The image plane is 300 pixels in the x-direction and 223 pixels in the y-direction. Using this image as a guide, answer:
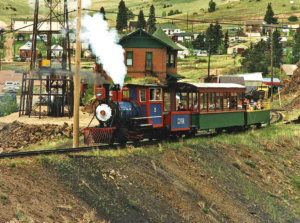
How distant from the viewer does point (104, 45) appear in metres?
22.4

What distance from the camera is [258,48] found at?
93750mm

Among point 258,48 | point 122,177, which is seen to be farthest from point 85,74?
point 258,48

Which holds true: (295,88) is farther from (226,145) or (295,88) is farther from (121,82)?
(121,82)

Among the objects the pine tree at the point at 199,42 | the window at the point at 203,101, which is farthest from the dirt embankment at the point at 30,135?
the pine tree at the point at 199,42

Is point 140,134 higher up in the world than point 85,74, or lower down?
lower down

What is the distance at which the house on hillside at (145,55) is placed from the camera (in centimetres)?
4612

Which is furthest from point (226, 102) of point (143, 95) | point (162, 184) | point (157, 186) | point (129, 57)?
point (129, 57)

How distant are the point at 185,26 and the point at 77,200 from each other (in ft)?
563

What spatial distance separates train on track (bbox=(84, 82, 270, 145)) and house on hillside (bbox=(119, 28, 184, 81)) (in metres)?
18.9

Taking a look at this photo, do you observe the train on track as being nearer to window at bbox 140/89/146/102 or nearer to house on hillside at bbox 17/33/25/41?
window at bbox 140/89/146/102

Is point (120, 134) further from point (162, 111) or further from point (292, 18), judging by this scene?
point (292, 18)

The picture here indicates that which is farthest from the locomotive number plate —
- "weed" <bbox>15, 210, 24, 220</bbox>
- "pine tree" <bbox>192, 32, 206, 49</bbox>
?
"pine tree" <bbox>192, 32, 206, 49</bbox>

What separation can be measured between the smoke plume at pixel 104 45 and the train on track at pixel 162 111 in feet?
3.19

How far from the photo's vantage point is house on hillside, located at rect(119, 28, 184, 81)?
46125 millimetres
